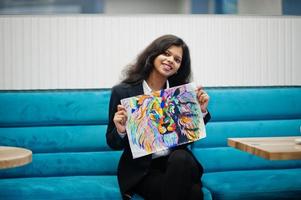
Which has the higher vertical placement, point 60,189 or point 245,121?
point 245,121

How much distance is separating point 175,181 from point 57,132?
1.16m

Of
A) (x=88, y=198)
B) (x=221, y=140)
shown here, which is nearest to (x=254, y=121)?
(x=221, y=140)

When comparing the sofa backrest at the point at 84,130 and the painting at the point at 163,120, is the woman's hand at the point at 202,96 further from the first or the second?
the sofa backrest at the point at 84,130

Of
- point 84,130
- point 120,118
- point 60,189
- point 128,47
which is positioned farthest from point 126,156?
point 128,47

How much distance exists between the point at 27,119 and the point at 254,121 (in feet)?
5.13

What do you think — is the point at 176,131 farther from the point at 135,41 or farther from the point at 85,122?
the point at 135,41

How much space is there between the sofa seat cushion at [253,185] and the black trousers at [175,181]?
A: 0.30 meters

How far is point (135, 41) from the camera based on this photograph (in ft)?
10.3

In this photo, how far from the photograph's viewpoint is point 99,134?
115 inches

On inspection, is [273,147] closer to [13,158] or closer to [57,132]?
[13,158]

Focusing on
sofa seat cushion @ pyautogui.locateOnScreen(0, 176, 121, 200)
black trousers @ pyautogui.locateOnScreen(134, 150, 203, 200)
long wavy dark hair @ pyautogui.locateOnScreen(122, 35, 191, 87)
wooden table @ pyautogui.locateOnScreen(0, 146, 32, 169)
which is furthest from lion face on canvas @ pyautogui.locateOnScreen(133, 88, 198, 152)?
wooden table @ pyautogui.locateOnScreen(0, 146, 32, 169)

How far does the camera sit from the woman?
80.0 inches

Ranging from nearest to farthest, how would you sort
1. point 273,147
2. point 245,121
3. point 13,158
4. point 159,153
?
point 13,158, point 273,147, point 159,153, point 245,121

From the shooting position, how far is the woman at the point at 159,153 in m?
2.03
